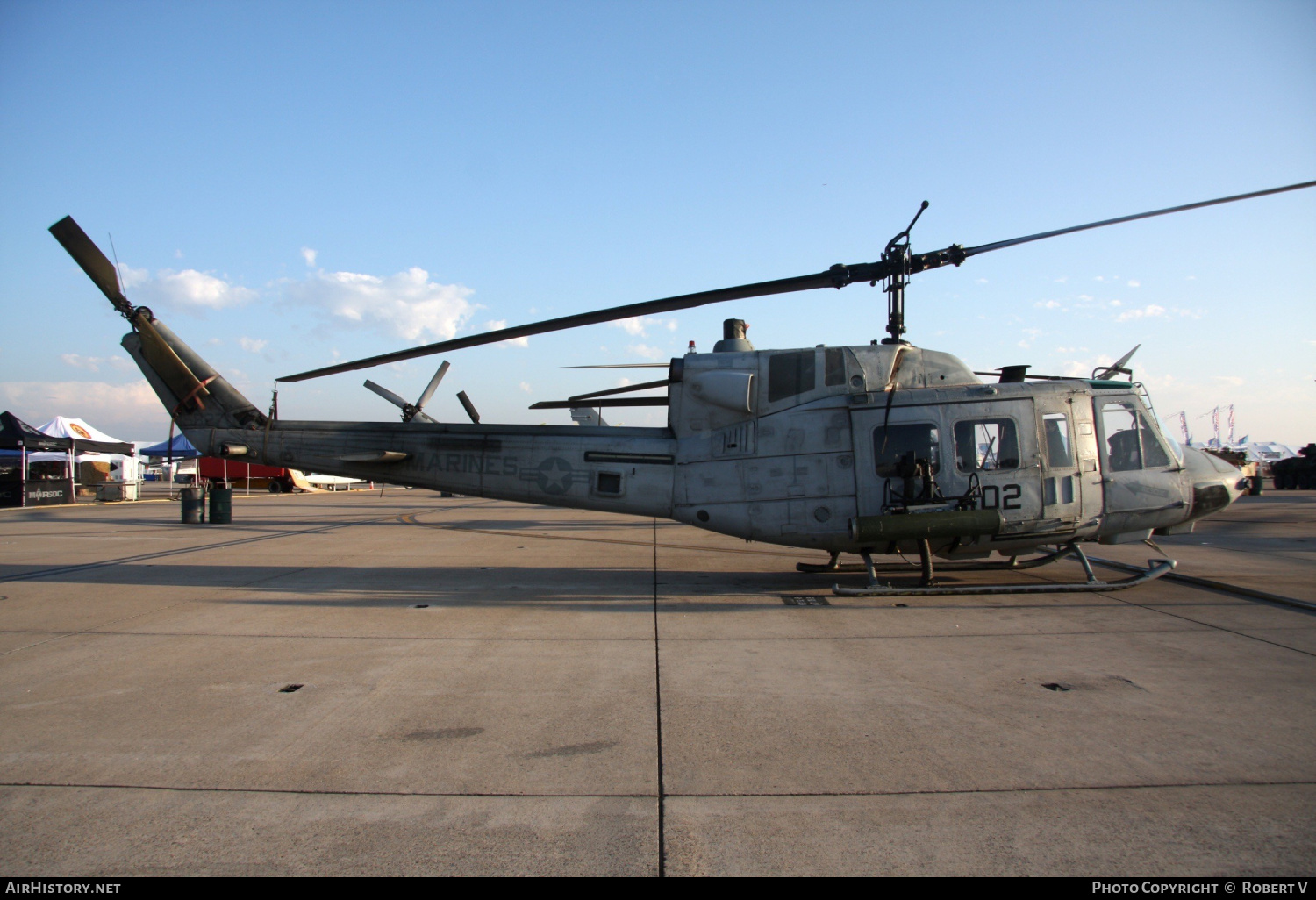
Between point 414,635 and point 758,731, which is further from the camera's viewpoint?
point 414,635

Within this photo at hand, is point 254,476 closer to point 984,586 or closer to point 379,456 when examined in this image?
point 379,456

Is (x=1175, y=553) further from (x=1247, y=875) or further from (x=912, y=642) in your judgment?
(x=1247, y=875)

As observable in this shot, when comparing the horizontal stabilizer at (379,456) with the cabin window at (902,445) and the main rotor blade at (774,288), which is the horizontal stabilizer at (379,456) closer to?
the main rotor blade at (774,288)

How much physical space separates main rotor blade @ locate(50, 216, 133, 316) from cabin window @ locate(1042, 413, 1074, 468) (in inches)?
503

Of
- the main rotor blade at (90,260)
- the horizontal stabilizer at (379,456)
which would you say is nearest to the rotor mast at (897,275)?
the horizontal stabilizer at (379,456)

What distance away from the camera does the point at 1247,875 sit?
2.63 m

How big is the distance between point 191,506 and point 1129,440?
20.7 metres

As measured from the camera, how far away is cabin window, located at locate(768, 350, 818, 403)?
8.54 metres

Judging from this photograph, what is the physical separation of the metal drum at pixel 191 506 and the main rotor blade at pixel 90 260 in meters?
9.42

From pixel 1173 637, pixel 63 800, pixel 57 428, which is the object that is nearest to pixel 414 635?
pixel 63 800

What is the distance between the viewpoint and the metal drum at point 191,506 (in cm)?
1805

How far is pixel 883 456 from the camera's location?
322 inches
